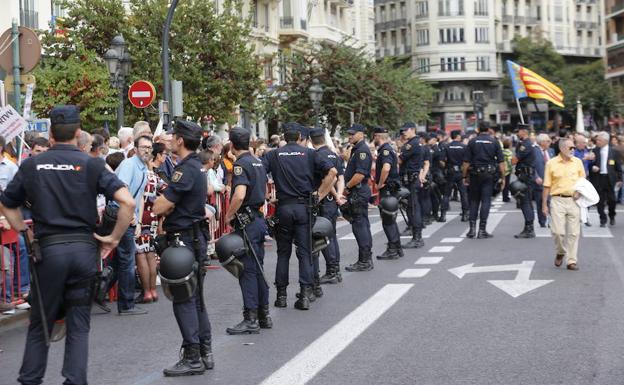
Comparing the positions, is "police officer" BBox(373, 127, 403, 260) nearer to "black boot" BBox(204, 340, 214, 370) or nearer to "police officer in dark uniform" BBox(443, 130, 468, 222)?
"police officer in dark uniform" BBox(443, 130, 468, 222)

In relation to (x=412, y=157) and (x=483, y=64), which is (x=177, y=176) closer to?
(x=412, y=157)

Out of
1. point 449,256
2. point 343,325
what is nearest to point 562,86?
point 449,256

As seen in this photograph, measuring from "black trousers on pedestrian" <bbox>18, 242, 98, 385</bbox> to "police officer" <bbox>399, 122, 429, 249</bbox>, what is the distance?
34.9 feet

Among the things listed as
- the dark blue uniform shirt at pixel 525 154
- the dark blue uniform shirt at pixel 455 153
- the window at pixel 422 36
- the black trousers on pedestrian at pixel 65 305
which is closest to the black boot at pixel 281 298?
the black trousers on pedestrian at pixel 65 305

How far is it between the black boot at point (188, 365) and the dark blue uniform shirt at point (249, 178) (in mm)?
2005

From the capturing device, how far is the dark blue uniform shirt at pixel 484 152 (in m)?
17.8

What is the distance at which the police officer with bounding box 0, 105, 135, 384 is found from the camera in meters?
6.30

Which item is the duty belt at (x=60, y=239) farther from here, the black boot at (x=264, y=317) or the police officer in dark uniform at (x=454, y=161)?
the police officer in dark uniform at (x=454, y=161)

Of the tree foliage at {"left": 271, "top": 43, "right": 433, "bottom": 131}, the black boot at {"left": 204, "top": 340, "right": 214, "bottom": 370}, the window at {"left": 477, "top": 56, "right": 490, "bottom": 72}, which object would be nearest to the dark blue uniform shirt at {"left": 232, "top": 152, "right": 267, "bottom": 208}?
the black boot at {"left": 204, "top": 340, "right": 214, "bottom": 370}

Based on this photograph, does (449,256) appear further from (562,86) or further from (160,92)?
(562,86)

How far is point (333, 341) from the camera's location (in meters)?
8.78

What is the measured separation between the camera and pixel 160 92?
29.4 metres

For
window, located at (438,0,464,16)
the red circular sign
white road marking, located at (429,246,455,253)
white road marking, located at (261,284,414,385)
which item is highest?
window, located at (438,0,464,16)

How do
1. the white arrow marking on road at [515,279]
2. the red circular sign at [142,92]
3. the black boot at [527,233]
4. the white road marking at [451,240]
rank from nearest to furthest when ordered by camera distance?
1. the white arrow marking on road at [515,279]
2. the white road marking at [451,240]
3. the black boot at [527,233]
4. the red circular sign at [142,92]
